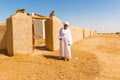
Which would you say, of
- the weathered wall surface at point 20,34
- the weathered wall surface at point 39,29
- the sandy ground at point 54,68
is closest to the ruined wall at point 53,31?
the sandy ground at point 54,68

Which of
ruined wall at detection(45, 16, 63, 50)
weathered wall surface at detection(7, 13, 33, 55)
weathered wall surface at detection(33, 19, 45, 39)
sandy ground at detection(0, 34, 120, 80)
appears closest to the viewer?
sandy ground at detection(0, 34, 120, 80)

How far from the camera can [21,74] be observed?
283 inches

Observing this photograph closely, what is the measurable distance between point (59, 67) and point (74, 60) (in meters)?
1.24

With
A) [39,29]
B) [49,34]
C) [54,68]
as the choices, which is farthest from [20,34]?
[39,29]

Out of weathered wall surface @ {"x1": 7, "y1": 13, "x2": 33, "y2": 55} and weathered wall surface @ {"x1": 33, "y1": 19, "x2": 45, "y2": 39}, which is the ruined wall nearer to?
weathered wall surface @ {"x1": 7, "y1": 13, "x2": 33, "y2": 55}

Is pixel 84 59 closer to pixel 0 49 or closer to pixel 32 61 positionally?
pixel 32 61

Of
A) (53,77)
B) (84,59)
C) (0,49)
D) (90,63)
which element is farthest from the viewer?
(0,49)

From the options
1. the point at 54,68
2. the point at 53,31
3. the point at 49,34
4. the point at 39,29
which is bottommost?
the point at 54,68

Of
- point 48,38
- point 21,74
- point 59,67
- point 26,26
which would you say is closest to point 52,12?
point 48,38

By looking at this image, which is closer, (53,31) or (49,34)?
(53,31)

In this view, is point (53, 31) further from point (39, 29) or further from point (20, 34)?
point (39, 29)

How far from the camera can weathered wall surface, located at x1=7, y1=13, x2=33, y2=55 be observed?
900 cm

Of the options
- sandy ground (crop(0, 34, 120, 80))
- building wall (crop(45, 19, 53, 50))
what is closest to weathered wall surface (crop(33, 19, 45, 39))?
building wall (crop(45, 19, 53, 50))

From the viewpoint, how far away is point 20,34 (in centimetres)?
907
